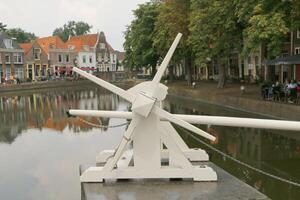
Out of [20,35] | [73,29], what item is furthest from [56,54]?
[73,29]

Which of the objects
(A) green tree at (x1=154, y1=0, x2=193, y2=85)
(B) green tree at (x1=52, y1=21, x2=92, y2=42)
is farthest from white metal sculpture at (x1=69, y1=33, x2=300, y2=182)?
(B) green tree at (x1=52, y1=21, x2=92, y2=42)

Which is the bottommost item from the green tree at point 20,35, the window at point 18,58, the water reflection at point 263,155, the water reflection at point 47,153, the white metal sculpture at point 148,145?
the water reflection at point 47,153

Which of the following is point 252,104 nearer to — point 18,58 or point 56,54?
point 18,58

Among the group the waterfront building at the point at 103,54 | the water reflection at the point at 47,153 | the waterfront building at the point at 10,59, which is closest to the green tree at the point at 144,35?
the waterfront building at the point at 10,59

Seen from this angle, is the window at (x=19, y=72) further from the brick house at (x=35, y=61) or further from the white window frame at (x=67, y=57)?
the white window frame at (x=67, y=57)

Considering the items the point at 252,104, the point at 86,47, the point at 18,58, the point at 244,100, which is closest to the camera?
the point at 252,104

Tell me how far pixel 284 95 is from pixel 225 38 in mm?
10939

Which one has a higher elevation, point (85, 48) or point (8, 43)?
point (85, 48)

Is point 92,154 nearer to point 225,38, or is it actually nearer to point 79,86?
point 225,38

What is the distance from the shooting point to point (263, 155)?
15242 mm

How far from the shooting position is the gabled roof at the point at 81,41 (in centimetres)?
10131

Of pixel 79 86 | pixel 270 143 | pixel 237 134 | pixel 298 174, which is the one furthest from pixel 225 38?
pixel 79 86

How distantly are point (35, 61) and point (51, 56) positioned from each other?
7744 mm

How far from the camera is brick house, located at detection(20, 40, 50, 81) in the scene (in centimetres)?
8169
